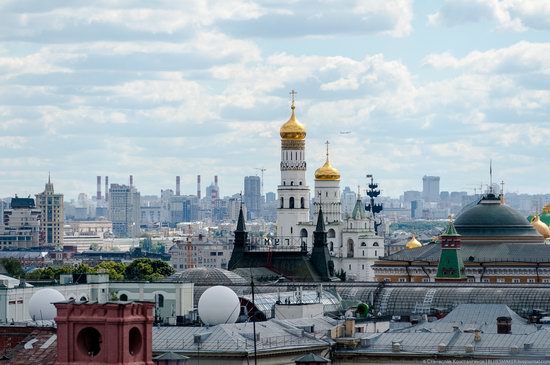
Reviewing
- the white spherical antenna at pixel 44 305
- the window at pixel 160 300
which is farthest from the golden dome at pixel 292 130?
the white spherical antenna at pixel 44 305

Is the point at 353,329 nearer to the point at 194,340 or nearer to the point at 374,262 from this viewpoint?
the point at 194,340

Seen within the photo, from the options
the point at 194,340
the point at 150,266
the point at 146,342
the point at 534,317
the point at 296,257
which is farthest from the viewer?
the point at 150,266

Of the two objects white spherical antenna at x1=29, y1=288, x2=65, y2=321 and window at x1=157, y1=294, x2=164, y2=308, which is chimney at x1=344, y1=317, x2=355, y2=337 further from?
window at x1=157, y1=294, x2=164, y2=308

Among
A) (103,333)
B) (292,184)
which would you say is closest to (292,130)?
(292,184)

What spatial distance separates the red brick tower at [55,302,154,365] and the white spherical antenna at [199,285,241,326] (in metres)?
25.1

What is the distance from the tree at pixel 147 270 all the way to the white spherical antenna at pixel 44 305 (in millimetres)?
63390

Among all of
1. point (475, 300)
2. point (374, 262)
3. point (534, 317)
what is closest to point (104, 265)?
point (374, 262)

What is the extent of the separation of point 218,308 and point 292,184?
9212cm

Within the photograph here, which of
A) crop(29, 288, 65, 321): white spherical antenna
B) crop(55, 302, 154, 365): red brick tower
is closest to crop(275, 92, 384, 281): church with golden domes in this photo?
crop(29, 288, 65, 321): white spherical antenna

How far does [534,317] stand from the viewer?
86625 mm

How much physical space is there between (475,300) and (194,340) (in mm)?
41006

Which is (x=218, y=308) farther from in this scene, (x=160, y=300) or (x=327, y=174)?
(x=327, y=174)

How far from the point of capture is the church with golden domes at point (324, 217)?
541 feet

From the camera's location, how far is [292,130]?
171 m
